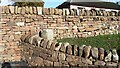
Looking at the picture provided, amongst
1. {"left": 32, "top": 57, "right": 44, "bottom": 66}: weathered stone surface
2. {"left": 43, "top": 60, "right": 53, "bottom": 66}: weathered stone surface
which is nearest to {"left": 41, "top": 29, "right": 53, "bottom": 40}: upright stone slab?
{"left": 32, "top": 57, "right": 44, "bottom": 66}: weathered stone surface

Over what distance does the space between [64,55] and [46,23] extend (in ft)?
9.50

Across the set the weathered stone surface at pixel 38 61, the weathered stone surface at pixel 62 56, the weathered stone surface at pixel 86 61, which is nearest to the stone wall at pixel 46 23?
the weathered stone surface at pixel 38 61

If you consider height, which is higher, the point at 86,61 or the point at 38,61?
the point at 86,61

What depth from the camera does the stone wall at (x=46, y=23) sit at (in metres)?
8.16

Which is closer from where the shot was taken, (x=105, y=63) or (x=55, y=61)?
(x=105, y=63)

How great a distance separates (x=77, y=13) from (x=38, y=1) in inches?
249

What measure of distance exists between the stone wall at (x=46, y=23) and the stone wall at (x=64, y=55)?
599 mm

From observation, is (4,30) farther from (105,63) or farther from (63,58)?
(105,63)

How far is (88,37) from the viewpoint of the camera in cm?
931

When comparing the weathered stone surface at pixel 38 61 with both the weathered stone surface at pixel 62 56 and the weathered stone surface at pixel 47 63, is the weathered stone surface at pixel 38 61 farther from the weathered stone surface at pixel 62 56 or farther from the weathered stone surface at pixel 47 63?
the weathered stone surface at pixel 62 56

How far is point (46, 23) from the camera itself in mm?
8750

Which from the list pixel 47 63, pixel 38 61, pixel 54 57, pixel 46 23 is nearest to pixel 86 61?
pixel 54 57

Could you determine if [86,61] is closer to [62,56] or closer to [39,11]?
[62,56]

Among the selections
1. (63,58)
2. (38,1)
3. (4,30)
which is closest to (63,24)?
(4,30)
